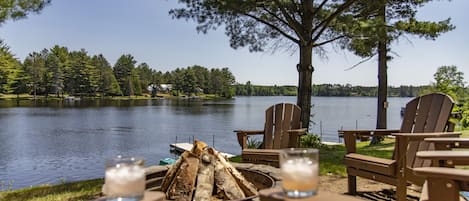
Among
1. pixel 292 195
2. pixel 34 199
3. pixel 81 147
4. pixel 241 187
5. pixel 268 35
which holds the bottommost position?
pixel 81 147

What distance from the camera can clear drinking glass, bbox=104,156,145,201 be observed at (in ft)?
2.88

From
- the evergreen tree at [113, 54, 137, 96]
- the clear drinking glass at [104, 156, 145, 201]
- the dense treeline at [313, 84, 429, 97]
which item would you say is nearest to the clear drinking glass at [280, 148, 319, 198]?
the clear drinking glass at [104, 156, 145, 201]

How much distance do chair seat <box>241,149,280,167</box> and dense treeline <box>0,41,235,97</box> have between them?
43963 mm

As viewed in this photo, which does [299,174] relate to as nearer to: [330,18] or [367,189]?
[367,189]

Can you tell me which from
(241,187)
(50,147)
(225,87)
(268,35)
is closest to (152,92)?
(225,87)

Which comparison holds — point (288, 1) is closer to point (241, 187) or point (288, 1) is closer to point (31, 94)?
point (241, 187)

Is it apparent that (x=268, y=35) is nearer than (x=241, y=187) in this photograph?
No

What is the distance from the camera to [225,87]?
67438mm

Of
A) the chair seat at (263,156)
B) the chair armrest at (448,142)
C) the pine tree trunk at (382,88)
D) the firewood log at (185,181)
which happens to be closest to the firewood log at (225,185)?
the firewood log at (185,181)

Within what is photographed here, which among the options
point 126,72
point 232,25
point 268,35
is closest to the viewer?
point 232,25

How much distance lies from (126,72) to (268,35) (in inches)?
2137

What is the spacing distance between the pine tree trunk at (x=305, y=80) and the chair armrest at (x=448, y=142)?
480 centimetres

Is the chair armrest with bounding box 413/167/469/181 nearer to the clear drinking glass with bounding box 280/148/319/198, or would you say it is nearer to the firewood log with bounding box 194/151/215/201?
the clear drinking glass with bounding box 280/148/319/198

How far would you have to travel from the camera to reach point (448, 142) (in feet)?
6.06
